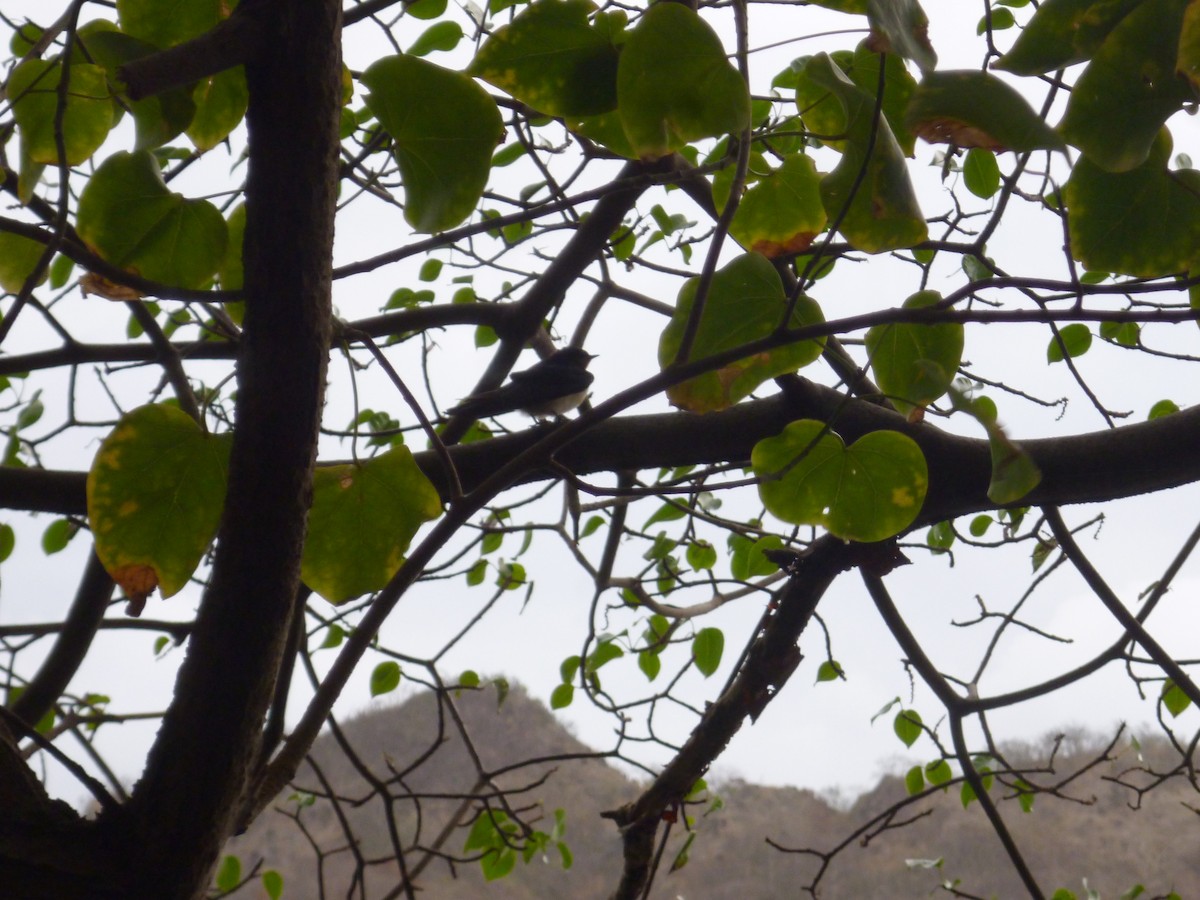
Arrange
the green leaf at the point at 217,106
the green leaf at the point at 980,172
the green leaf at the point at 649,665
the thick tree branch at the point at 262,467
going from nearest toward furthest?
1. the thick tree branch at the point at 262,467
2. the green leaf at the point at 217,106
3. the green leaf at the point at 980,172
4. the green leaf at the point at 649,665

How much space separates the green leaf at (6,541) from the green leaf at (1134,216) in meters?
1.52

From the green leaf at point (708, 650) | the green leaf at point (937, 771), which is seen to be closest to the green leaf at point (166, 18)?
the green leaf at point (708, 650)

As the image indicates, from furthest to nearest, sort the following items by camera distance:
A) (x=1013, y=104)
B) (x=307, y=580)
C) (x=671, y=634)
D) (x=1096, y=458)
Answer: (x=671, y=634) < (x=1096, y=458) < (x=307, y=580) < (x=1013, y=104)

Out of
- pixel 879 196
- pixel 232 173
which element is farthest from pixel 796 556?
pixel 232 173

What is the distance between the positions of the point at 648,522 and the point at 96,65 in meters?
1.28

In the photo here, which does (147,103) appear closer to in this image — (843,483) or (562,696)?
(843,483)

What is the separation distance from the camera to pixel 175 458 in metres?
0.70

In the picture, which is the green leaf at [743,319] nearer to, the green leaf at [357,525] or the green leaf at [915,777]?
the green leaf at [357,525]

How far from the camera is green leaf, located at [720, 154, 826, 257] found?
77 centimetres

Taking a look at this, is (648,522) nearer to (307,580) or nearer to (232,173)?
(232,173)

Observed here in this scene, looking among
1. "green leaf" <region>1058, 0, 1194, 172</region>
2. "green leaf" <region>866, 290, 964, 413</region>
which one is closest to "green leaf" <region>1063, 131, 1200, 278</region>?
"green leaf" <region>1058, 0, 1194, 172</region>

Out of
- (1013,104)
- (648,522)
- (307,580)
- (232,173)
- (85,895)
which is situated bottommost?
(85,895)

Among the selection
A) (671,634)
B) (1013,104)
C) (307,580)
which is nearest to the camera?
(1013,104)

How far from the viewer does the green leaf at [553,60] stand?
26.0 inches
